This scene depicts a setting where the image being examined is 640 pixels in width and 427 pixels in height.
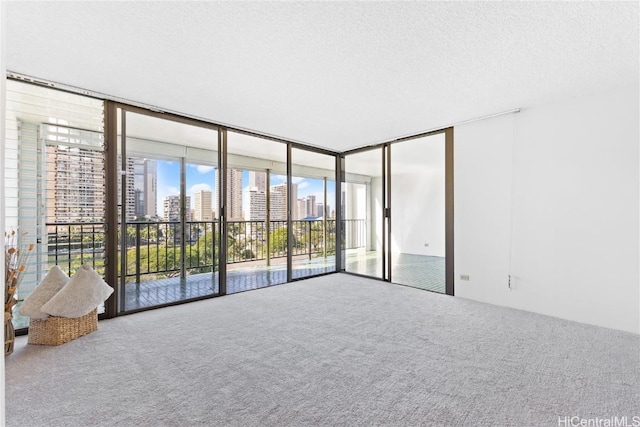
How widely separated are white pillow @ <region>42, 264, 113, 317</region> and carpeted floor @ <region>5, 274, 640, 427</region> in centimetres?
27

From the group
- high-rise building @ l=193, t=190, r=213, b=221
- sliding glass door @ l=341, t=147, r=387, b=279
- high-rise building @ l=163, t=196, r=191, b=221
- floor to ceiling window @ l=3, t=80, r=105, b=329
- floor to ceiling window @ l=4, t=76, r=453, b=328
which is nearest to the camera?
floor to ceiling window @ l=3, t=80, r=105, b=329

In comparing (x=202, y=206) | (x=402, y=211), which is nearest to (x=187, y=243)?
(x=202, y=206)

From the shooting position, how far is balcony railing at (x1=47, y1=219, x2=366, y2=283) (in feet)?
9.66

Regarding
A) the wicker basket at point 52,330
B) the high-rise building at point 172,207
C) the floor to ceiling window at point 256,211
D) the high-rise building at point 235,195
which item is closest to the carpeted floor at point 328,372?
the wicker basket at point 52,330

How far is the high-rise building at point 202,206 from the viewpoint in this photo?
4710 millimetres

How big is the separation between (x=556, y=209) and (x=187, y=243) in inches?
200

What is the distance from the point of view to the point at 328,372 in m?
1.91

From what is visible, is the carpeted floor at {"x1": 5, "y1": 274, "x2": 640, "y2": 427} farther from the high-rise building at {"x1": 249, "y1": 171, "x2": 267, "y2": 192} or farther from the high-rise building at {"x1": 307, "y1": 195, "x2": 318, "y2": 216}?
the high-rise building at {"x1": 249, "y1": 171, "x2": 267, "y2": 192}

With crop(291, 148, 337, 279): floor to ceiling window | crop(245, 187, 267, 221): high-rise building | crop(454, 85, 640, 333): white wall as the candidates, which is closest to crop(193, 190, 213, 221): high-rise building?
crop(245, 187, 267, 221): high-rise building

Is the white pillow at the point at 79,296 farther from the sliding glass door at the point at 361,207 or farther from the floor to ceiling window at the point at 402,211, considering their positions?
the sliding glass door at the point at 361,207

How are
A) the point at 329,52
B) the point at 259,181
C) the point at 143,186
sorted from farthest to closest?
the point at 259,181 < the point at 143,186 < the point at 329,52

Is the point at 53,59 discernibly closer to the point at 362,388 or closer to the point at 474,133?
the point at 362,388

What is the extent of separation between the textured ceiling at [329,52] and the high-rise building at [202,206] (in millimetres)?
1758

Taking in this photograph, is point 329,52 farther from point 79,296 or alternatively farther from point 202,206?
point 202,206
